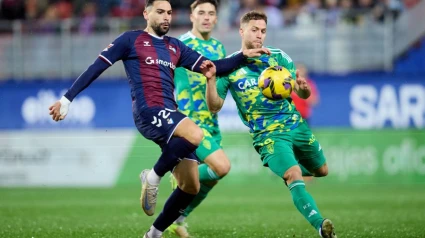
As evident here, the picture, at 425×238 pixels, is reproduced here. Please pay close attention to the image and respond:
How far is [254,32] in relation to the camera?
28.3 ft

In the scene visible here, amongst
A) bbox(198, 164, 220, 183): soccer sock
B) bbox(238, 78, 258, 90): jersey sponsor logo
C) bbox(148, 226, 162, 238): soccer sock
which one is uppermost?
bbox(238, 78, 258, 90): jersey sponsor logo

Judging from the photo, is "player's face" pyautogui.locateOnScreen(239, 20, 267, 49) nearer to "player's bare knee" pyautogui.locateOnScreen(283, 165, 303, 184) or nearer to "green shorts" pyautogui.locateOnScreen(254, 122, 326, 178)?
"green shorts" pyautogui.locateOnScreen(254, 122, 326, 178)

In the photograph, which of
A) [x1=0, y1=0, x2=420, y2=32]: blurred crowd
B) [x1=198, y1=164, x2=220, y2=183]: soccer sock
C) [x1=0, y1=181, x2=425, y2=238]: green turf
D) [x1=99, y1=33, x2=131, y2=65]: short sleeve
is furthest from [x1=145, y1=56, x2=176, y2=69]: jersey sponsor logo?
[x1=0, y1=0, x2=420, y2=32]: blurred crowd

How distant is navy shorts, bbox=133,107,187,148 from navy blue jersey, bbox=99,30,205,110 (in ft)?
0.24

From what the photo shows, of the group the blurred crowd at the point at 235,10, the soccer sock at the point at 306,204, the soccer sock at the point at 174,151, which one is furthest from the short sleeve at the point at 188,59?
the blurred crowd at the point at 235,10

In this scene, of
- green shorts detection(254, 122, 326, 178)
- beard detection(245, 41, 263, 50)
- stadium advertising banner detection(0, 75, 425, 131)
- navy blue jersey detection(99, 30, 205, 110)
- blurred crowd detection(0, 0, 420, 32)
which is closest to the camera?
navy blue jersey detection(99, 30, 205, 110)

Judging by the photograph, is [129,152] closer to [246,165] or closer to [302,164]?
[246,165]

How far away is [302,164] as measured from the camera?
8.95 m

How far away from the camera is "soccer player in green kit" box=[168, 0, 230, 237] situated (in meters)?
9.84

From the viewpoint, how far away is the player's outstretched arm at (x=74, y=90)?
25.5 ft

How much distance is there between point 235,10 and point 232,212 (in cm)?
971

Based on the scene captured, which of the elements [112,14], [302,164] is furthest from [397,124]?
[302,164]

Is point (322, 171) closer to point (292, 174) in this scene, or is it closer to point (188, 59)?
point (292, 174)

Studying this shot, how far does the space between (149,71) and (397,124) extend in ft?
40.3
